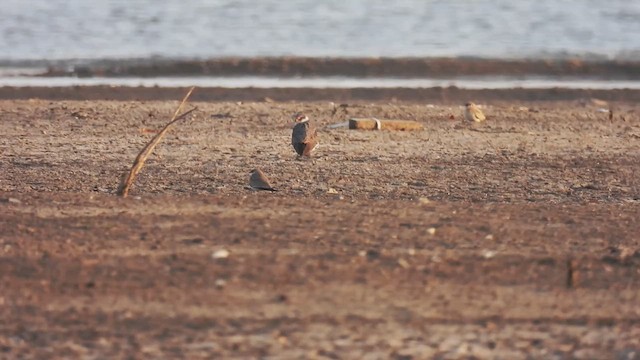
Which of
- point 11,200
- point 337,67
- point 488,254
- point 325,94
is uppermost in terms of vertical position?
point 488,254

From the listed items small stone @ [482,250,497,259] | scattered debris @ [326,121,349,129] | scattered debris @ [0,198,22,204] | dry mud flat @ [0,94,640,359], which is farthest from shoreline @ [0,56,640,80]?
small stone @ [482,250,497,259]

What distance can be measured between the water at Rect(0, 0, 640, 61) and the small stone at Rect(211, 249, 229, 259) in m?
16.7

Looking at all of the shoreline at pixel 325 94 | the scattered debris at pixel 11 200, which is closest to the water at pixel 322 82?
the shoreline at pixel 325 94

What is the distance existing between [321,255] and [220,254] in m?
0.47

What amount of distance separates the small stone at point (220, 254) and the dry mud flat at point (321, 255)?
0.03 meters

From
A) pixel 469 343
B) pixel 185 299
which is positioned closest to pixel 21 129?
pixel 185 299

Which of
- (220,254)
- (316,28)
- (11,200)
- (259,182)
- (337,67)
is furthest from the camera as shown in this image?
(316,28)

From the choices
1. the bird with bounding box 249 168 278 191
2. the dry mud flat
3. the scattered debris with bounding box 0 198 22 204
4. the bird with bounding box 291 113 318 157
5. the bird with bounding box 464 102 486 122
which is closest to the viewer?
the dry mud flat

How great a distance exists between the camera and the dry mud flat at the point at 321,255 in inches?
226

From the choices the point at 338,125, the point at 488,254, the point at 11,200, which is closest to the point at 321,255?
the point at 488,254

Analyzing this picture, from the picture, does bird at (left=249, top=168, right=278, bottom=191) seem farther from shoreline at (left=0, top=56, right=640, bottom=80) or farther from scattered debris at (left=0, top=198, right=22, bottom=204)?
shoreline at (left=0, top=56, right=640, bottom=80)

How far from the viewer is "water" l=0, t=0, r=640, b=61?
2459 cm

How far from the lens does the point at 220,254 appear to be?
22.7ft

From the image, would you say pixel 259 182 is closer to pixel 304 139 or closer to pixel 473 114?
pixel 304 139
